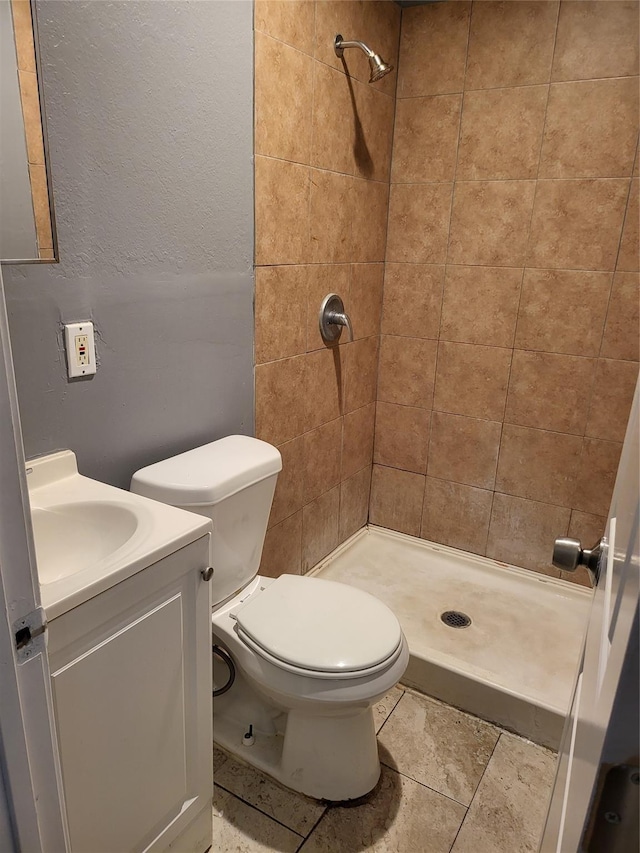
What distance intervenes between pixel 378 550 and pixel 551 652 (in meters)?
0.85

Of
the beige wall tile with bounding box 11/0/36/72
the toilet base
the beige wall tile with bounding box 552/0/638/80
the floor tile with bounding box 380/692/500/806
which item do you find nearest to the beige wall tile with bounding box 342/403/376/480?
the floor tile with bounding box 380/692/500/806

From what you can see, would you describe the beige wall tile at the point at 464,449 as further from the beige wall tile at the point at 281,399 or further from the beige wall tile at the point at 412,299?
the beige wall tile at the point at 281,399

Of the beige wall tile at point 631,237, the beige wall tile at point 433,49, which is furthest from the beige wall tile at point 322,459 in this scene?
the beige wall tile at point 433,49

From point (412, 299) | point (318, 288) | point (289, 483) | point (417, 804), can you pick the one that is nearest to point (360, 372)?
point (412, 299)

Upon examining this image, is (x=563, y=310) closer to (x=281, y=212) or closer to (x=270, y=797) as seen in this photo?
(x=281, y=212)

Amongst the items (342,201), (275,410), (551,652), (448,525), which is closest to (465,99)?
(342,201)

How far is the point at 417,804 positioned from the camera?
4.97 ft

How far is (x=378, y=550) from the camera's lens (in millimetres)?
2605

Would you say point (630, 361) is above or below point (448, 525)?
above

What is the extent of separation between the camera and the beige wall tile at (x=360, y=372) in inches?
91.4

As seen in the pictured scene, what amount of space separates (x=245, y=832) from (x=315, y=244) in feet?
5.64

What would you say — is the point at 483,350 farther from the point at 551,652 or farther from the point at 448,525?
the point at 551,652

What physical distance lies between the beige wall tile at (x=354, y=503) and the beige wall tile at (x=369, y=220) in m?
0.94

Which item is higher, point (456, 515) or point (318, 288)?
point (318, 288)
